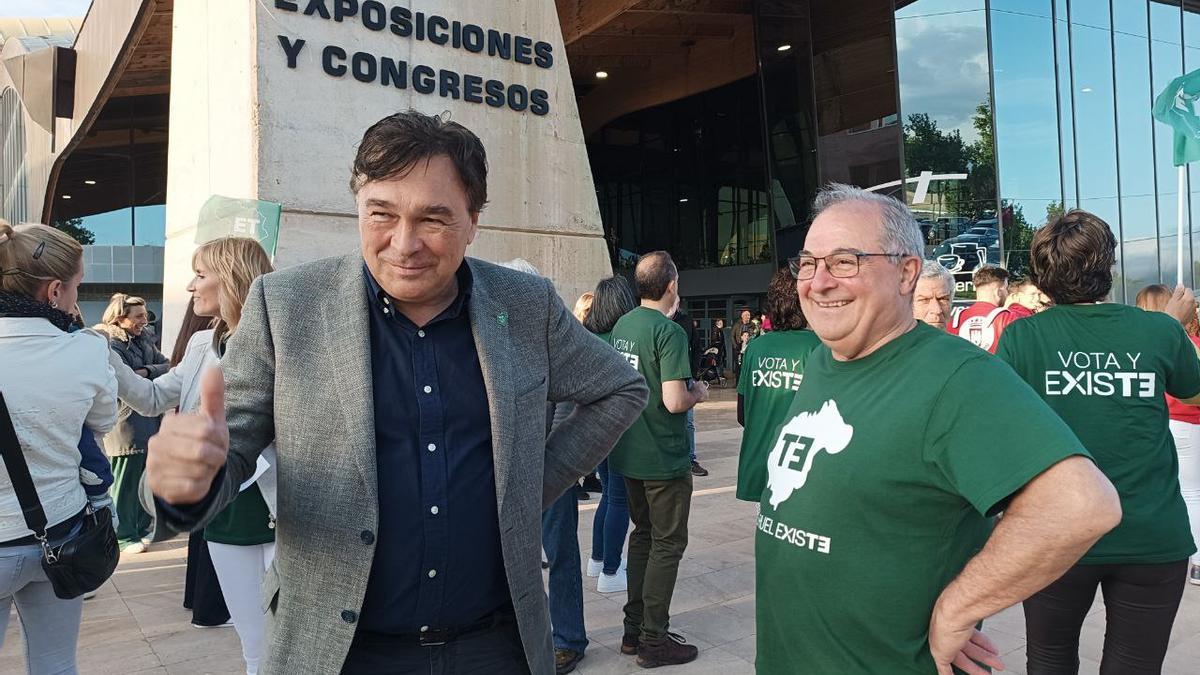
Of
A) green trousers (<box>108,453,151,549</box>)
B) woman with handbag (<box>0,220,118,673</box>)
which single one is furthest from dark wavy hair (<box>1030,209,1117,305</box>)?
green trousers (<box>108,453,151,549</box>)

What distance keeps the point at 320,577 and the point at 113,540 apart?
164cm

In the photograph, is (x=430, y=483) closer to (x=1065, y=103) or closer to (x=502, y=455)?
(x=502, y=455)

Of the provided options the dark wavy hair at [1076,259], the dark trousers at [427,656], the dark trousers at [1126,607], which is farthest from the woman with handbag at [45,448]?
the dark wavy hair at [1076,259]

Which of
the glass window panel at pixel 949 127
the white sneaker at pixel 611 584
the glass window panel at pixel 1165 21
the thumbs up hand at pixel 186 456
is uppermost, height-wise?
the glass window panel at pixel 1165 21

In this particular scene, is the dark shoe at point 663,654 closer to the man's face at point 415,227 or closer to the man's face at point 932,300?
the man's face at point 932,300

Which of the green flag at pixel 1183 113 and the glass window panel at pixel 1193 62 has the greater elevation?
the glass window panel at pixel 1193 62

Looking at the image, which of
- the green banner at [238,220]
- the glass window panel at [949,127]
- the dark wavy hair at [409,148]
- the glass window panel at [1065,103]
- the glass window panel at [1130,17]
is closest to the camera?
the dark wavy hair at [409,148]

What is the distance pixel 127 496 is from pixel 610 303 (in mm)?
4321

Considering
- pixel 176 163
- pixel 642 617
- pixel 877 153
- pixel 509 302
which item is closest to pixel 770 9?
pixel 877 153

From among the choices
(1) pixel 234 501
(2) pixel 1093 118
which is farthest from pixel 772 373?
(2) pixel 1093 118

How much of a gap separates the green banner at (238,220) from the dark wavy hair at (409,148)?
411 cm

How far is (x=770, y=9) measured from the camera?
16688 mm

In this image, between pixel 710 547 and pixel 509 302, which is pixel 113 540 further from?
pixel 710 547

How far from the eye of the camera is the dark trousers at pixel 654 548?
3.77 metres
